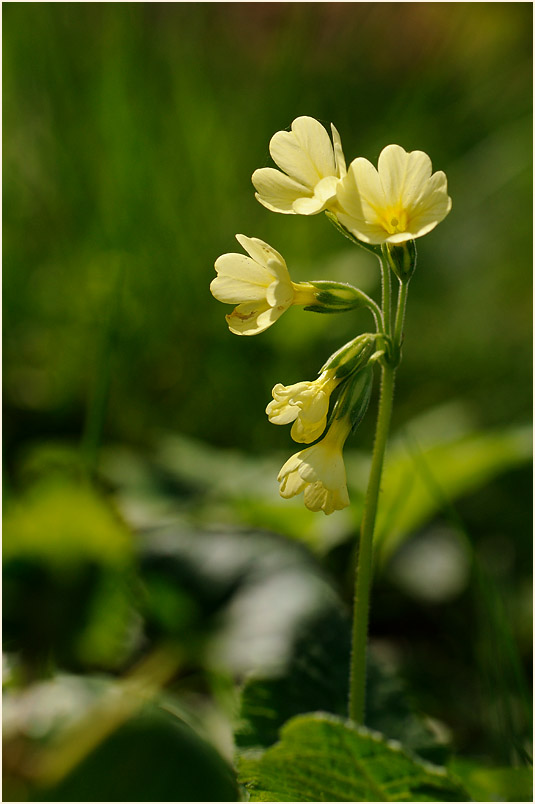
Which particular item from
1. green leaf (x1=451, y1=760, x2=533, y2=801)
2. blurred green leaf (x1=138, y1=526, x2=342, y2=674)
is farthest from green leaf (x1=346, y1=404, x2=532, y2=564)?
green leaf (x1=451, y1=760, x2=533, y2=801)

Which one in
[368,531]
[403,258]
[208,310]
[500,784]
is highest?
[208,310]

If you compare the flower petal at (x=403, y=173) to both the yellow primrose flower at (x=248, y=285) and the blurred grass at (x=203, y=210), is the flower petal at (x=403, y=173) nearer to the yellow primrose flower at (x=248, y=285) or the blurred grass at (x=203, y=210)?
the yellow primrose flower at (x=248, y=285)

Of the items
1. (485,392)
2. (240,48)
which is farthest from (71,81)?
(485,392)

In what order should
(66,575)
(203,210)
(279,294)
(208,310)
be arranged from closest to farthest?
(279,294) < (66,575) < (208,310) < (203,210)

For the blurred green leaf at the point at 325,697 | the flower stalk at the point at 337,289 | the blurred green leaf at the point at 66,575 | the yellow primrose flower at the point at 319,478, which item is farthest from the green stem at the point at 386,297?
the blurred green leaf at the point at 66,575

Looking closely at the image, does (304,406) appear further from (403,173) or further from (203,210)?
(203,210)

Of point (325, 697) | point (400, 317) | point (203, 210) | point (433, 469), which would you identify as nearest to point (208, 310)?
point (203, 210)

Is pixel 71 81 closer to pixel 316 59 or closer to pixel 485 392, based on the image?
pixel 316 59
